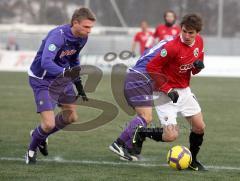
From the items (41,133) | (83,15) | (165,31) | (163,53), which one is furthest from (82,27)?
(165,31)

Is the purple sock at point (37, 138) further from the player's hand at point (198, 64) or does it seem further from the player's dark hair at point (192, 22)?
the player's dark hair at point (192, 22)

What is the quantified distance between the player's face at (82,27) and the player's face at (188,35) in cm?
109

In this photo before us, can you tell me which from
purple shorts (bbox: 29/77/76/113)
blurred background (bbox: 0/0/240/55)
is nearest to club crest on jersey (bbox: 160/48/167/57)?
purple shorts (bbox: 29/77/76/113)

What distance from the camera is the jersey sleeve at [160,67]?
7394 millimetres

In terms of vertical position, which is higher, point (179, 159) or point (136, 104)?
point (136, 104)

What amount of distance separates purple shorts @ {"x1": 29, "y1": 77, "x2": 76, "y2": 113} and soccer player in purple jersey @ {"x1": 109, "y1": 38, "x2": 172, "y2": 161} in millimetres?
709

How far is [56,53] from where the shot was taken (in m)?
7.53

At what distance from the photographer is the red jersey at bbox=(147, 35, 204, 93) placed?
290 inches

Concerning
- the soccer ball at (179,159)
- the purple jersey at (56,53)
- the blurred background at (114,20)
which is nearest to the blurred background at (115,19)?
the blurred background at (114,20)

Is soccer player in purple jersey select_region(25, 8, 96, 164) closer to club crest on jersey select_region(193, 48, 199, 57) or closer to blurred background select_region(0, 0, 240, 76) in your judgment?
Result: club crest on jersey select_region(193, 48, 199, 57)

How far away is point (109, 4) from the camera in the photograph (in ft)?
101

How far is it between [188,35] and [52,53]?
1.52m

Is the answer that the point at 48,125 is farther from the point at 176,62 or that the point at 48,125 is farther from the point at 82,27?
the point at 176,62

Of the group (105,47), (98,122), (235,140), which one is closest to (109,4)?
(105,47)
